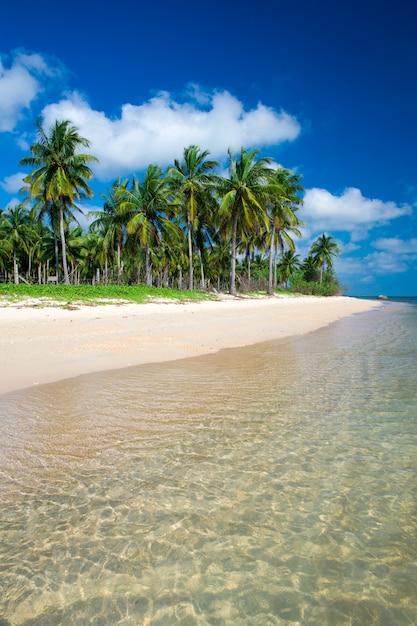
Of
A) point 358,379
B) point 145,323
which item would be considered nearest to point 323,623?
point 358,379

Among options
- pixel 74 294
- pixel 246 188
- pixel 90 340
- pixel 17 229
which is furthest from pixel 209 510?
pixel 17 229

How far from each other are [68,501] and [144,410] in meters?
1.62

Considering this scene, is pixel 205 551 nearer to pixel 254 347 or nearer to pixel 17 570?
pixel 17 570

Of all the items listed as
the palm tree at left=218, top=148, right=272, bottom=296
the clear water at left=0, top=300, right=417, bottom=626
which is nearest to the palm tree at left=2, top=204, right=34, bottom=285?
the palm tree at left=218, top=148, right=272, bottom=296

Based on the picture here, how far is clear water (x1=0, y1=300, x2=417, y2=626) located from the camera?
58.9 inches

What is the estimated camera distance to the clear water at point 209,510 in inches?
58.9

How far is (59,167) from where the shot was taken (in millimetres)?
26422

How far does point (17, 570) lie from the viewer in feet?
5.43

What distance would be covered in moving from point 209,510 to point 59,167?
2897cm

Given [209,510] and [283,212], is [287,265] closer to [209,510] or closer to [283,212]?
[283,212]

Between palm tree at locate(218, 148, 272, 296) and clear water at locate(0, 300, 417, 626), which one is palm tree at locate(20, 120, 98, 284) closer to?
palm tree at locate(218, 148, 272, 296)

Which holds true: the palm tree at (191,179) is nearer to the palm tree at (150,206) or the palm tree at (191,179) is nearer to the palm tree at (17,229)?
the palm tree at (150,206)

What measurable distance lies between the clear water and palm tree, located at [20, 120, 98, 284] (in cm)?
2471

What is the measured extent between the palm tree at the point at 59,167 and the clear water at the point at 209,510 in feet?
81.1
